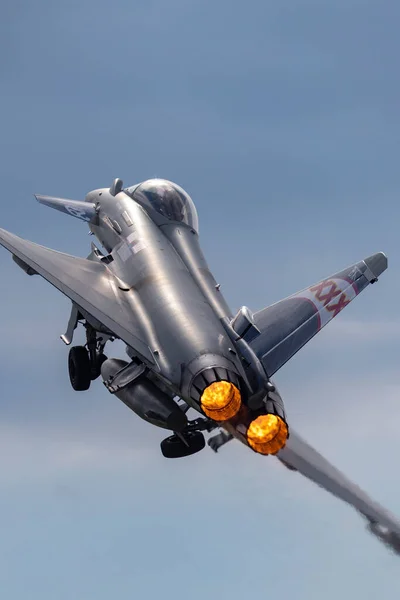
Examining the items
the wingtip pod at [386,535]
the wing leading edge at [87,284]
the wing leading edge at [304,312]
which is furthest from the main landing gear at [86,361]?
the wingtip pod at [386,535]

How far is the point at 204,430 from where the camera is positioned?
32438 millimetres

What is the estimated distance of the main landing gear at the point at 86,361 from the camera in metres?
39.2

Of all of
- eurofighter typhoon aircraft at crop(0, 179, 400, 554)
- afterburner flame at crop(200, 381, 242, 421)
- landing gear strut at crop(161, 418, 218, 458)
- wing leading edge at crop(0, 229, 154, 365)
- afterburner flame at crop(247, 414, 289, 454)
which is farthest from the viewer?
wing leading edge at crop(0, 229, 154, 365)

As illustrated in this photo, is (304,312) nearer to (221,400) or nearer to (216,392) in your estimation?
(216,392)

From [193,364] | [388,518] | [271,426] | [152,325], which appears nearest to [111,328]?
[152,325]

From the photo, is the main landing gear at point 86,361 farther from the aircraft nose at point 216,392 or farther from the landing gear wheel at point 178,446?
the aircraft nose at point 216,392

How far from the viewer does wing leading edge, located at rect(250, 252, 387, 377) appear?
33719mm

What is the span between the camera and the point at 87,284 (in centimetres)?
3703

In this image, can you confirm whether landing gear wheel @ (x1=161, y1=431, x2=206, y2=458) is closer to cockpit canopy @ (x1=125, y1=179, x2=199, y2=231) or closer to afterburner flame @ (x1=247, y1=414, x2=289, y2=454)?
afterburner flame @ (x1=247, y1=414, x2=289, y2=454)

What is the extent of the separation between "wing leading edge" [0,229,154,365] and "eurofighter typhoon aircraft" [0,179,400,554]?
0.15 ft

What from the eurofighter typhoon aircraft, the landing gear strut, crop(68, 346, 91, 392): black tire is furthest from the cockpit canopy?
the landing gear strut

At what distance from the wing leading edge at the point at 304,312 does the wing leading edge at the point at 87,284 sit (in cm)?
416

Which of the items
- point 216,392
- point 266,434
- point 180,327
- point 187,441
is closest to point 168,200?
point 180,327

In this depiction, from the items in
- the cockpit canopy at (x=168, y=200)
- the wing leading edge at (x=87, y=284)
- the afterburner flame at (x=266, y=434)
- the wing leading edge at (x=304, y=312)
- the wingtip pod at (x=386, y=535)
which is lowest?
the wingtip pod at (x=386, y=535)
